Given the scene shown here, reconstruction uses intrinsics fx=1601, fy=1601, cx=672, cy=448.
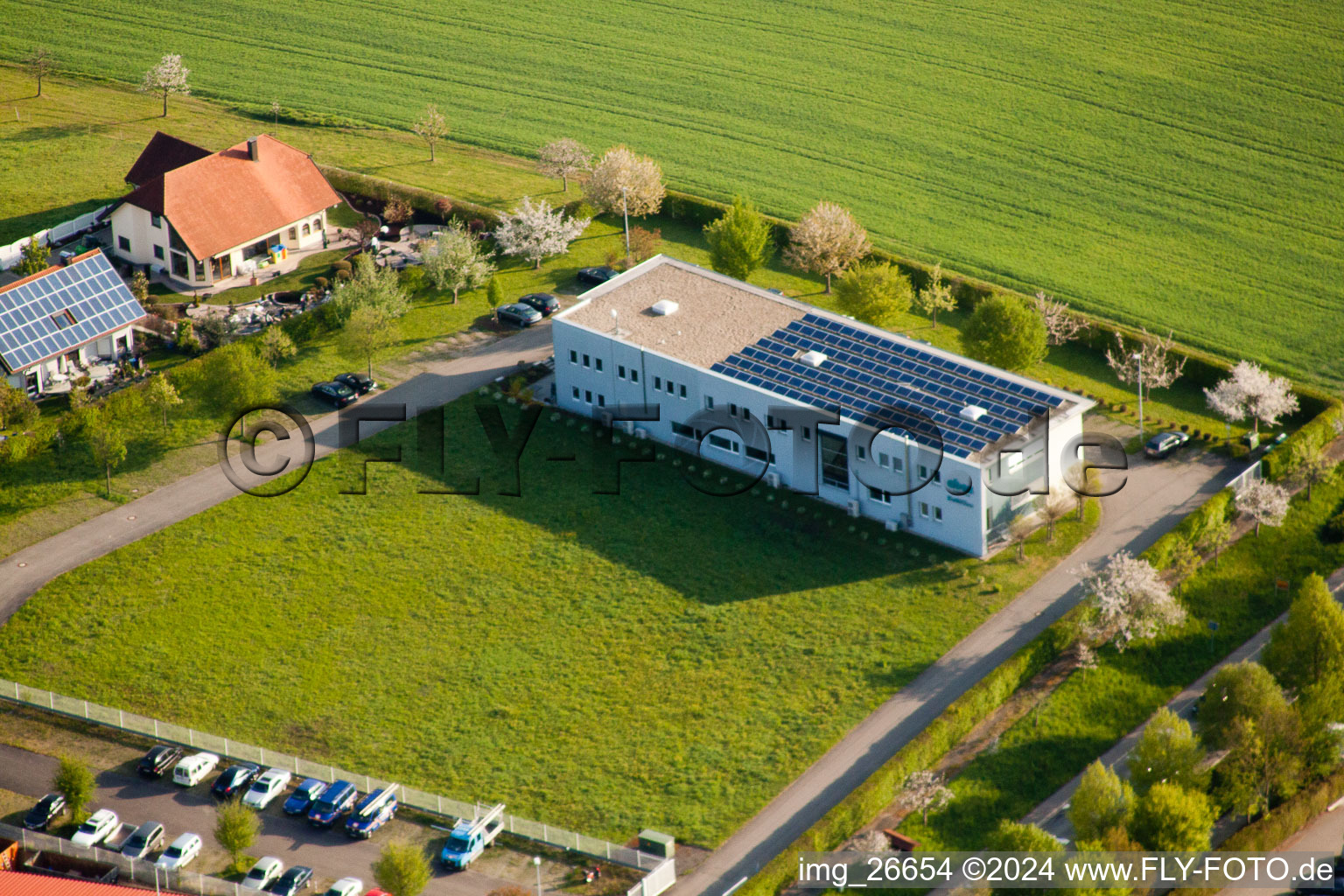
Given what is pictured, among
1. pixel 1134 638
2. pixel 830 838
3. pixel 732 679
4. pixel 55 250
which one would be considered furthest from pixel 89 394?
pixel 1134 638

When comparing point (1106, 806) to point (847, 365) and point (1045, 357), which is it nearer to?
point (847, 365)

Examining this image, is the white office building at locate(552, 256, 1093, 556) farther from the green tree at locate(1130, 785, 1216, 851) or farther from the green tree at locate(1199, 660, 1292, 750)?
the green tree at locate(1130, 785, 1216, 851)

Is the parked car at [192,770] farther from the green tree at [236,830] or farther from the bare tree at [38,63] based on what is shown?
the bare tree at [38,63]

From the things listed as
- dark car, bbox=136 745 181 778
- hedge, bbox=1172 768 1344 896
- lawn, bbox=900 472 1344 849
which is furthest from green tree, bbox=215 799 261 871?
hedge, bbox=1172 768 1344 896

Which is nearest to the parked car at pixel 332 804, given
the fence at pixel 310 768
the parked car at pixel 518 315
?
the fence at pixel 310 768

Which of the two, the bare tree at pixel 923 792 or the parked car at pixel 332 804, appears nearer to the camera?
the parked car at pixel 332 804

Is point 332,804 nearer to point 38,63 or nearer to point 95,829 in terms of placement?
point 95,829

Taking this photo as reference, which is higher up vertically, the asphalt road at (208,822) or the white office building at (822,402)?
the white office building at (822,402)
